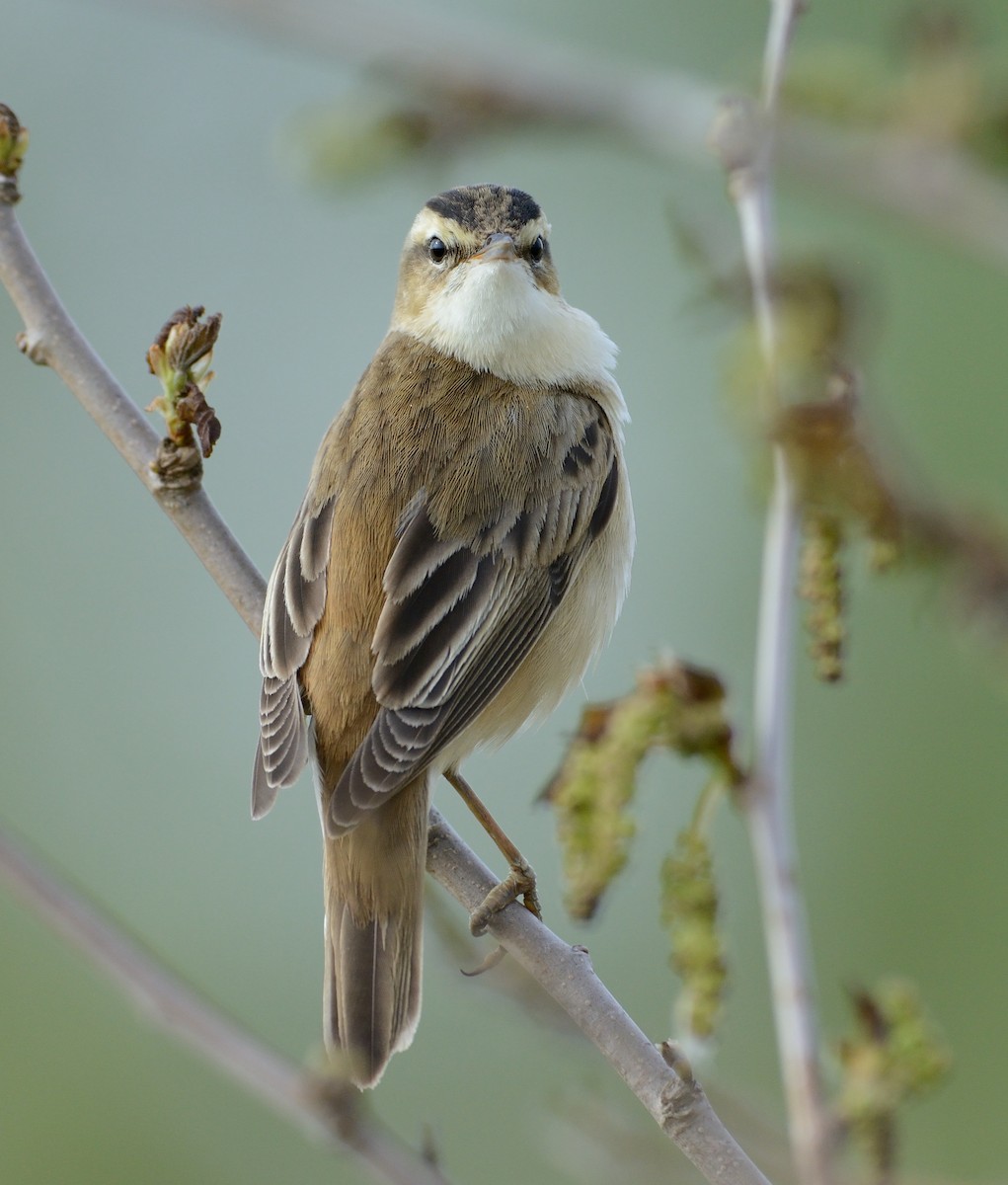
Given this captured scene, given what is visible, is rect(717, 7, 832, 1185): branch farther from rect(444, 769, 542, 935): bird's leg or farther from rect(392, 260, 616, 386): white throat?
rect(392, 260, 616, 386): white throat

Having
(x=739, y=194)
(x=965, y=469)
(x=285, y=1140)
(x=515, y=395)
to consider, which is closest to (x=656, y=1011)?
(x=285, y=1140)

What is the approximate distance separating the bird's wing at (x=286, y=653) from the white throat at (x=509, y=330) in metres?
0.92

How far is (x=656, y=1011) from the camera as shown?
26.7ft

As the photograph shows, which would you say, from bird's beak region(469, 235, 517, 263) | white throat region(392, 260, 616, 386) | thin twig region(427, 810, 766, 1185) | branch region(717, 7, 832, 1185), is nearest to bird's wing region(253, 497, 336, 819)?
thin twig region(427, 810, 766, 1185)

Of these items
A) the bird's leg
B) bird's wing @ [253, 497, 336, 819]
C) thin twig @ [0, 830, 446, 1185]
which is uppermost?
thin twig @ [0, 830, 446, 1185]

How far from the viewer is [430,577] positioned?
163 inches

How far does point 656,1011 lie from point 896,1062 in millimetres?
6722

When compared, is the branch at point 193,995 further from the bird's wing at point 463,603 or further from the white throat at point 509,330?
the white throat at point 509,330

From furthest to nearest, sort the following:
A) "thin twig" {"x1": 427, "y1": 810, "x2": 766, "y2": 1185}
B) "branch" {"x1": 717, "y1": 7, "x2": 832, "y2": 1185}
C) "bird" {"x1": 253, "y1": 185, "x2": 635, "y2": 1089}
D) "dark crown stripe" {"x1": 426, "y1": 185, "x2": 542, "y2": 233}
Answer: "dark crown stripe" {"x1": 426, "y1": 185, "x2": 542, "y2": 233} < "bird" {"x1": 253, "y1": 185, "x2": 635, "y2": 1089} < "thin twig" {"x1": 427, "y1": 810, "x2": 766, "y2": 1185} < "branch" {"x1": 717, "y1": 7, "x2": 832, "y2": 1185}

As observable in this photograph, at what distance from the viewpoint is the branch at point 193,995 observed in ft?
5.96

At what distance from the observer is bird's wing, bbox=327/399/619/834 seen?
3781mm

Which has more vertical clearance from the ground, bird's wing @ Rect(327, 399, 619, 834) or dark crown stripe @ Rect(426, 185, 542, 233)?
dark crown stripe @ Rect(426, 185, 542, 233)

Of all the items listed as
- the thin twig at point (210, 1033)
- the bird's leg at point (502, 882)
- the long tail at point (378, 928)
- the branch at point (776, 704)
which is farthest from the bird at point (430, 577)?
the branch at point (776, 704)

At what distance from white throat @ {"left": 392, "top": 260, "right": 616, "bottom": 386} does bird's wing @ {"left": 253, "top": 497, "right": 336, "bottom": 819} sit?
923mm
